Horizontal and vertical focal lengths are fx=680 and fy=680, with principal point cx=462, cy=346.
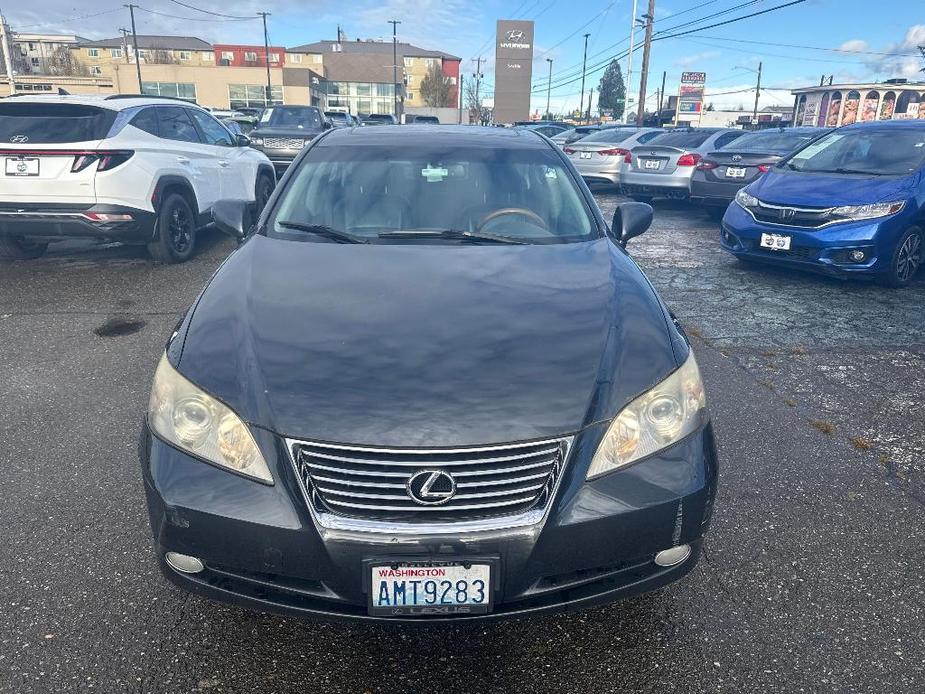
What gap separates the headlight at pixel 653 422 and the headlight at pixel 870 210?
217 inches

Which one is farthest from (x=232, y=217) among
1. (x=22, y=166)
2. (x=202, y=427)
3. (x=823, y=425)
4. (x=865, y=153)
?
(x=865, y=153)

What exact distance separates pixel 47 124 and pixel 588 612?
669 cm

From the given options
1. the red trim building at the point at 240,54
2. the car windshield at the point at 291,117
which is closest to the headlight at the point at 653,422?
the car windshield at the point at 291,117

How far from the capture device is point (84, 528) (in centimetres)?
278

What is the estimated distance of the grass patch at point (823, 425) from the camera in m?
3.83

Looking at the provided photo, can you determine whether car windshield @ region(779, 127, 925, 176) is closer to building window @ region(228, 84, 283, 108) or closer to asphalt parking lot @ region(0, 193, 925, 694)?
asphalt parking lot @ region(0, 193, 925, 694)

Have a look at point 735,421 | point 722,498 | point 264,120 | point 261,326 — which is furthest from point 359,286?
point 264,120

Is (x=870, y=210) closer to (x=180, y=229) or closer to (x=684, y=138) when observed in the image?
(x=180, y=229)

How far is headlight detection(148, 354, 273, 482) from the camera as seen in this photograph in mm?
1901

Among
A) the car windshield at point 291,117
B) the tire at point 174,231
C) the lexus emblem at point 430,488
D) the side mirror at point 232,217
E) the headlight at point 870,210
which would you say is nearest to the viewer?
the lexus emblem at point 430,488

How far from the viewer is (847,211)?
6.64 metres

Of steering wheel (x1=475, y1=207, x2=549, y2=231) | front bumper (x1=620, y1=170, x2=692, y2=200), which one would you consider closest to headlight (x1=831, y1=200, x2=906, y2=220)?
steering wheel (x1=475, y1=207, x2=549, y2=231)

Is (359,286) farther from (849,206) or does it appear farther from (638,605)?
(849,206)

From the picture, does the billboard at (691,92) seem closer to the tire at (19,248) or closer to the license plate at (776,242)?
the license plate at (776,242)
